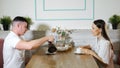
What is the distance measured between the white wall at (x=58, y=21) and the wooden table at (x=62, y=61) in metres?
1.00

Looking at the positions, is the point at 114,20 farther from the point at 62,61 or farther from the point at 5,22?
the point at 5,22

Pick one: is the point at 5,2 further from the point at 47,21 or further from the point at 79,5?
the point at 79,5

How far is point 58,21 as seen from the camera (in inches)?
149

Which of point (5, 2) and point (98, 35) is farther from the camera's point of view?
point (5, 2)

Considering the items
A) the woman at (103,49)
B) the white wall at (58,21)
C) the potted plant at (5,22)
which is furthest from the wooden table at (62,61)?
the potted plant at (5,22)

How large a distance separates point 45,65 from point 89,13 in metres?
1.69

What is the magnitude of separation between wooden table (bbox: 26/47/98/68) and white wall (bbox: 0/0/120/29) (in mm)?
998

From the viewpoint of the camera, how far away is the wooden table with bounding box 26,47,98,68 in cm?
228

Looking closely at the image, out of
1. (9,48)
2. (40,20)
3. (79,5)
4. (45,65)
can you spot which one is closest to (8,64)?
(9,48)

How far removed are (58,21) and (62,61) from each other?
1.39 metres

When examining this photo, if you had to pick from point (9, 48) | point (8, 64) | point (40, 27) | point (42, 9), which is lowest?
point (8, 64)

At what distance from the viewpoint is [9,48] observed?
2510mm

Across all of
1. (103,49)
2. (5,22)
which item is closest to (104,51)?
(103,49)

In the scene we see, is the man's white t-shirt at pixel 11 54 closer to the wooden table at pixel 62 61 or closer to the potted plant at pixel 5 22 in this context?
the wooden table at pixel 62 61
